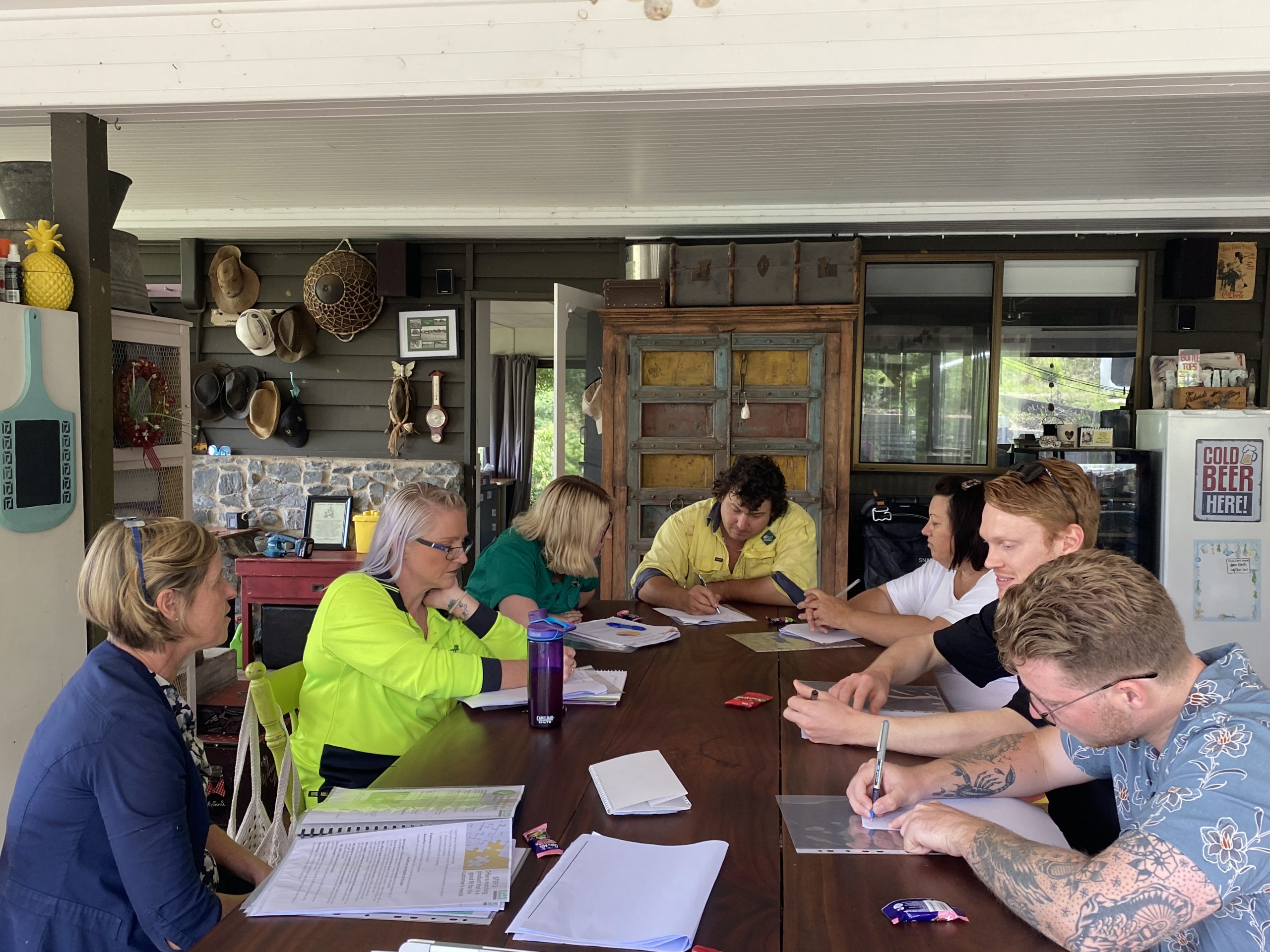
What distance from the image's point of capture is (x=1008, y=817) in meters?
1.65

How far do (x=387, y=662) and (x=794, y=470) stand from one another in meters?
3.56

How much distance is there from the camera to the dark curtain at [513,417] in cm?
1031

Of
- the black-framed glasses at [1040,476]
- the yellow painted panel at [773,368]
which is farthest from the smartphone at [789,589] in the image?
the yellow painted panel at [773,368]

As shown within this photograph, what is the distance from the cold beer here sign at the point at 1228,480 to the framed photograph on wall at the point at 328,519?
506cm

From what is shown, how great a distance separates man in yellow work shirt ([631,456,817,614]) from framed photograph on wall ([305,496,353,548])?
9.75 feet

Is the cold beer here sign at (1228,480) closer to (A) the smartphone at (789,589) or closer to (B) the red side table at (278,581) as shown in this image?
(A) the smartphone at (789,589)

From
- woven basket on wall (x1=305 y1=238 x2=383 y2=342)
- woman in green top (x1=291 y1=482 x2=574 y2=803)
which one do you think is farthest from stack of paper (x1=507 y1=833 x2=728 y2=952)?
woven basket on wall (x1=305 y1=238 x2=383 y2=342)

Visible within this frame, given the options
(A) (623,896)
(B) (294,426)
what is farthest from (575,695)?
(B) (294,426)

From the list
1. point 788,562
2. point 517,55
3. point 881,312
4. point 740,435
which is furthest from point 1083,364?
point 517,55

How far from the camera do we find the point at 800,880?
1.43 meters

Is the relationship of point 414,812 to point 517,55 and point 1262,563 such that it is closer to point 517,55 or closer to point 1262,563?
point 517,55

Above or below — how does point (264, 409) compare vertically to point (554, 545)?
above

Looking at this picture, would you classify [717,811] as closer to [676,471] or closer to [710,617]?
[710,617]

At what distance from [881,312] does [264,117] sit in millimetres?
4008
